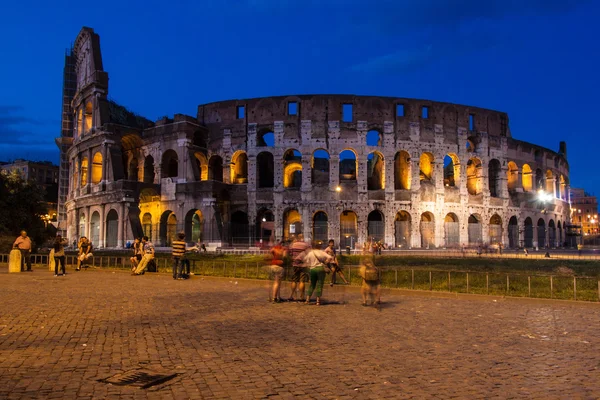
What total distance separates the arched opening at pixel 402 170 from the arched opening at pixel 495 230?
9.24 meters

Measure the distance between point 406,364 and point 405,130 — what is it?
119ft

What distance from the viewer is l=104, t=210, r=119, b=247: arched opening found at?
128 ft

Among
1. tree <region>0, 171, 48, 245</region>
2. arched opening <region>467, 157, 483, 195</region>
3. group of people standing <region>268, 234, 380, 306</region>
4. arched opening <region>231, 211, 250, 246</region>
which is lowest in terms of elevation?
group of people standing <region>268, 234, 380, 306</region>

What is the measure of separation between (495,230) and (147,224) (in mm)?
30750

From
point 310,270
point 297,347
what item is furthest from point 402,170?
point 297,347

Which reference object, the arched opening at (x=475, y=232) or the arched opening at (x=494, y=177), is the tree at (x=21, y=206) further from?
the arched opening at (x=494, y=177)

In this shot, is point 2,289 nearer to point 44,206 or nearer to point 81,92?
point 44,206

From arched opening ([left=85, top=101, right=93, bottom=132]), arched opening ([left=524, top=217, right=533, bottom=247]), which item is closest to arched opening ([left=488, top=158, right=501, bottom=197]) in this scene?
arched opening ([left=524, top=217, right=533, bottom=247])

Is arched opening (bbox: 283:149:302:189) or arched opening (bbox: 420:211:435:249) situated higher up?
arched opening (bbox: 283:149:302:189)

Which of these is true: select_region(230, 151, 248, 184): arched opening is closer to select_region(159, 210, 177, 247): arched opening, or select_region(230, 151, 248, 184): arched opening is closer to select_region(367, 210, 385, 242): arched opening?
select_region(159, 210, 177, 247): arched opening

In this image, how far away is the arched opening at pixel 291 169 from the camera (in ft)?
135

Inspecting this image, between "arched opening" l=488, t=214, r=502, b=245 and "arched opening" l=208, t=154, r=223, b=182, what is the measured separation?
24.5m

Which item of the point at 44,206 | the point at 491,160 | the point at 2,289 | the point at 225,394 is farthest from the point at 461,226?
the point at 225,394

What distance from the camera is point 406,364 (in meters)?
6.01
